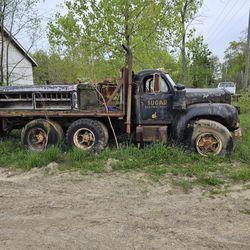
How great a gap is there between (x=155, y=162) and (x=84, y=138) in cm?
199

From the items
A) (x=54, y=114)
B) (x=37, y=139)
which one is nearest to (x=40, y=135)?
(x=37, y=139)

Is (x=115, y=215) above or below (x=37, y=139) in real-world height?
below

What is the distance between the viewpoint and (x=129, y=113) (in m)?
7.86

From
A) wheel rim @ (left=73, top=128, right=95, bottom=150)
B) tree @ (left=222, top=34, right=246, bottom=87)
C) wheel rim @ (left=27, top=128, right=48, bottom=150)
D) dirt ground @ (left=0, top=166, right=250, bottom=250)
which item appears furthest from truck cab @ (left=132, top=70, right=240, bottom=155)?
tree @ (left=222, top=34, right=246, bottom=87)

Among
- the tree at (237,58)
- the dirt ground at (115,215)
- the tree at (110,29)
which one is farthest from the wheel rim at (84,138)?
the tree at (237,58)

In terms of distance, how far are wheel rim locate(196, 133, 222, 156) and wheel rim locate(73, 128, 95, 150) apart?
2.56m

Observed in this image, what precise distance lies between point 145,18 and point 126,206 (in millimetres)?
11398

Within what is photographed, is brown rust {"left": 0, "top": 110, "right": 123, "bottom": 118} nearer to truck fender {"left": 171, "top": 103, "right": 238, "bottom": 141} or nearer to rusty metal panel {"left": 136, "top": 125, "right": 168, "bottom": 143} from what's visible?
rusty metal panel {"left": 136, "top": 125, "right": 168, "bottom": 143}

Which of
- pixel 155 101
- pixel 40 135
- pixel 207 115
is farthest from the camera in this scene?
pixel 40 135

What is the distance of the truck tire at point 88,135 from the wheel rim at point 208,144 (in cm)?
224

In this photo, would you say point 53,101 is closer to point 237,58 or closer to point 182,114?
point 182,114

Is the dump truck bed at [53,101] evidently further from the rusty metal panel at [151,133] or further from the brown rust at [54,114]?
the rusty metal panel at [151,133]

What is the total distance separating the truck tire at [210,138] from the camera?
288 inches

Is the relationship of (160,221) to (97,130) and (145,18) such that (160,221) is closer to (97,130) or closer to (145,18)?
(97,130)
